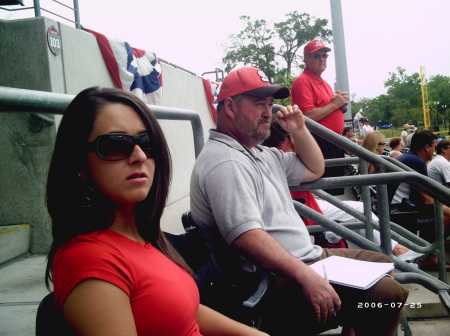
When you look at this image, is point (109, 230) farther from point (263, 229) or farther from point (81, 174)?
point (263, 229)

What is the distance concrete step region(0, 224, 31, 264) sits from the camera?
3441mm

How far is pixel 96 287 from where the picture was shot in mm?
930

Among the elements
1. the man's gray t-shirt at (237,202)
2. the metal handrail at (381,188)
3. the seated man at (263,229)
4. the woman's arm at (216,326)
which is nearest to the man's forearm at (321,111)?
the metal handrail at (381,188)

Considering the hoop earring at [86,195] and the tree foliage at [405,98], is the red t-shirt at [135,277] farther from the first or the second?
the tree foliage at [405,98]

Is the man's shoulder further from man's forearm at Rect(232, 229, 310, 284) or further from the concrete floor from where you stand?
man's forearm at Rect(232, 229, 310, 284)

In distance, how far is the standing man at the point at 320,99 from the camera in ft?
12.0

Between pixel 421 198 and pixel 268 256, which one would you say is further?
pixel 421 198

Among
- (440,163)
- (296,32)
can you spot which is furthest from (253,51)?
(440,163)

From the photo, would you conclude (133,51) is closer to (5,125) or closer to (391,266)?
(5,125)

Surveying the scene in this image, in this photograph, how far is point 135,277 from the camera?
1045mm

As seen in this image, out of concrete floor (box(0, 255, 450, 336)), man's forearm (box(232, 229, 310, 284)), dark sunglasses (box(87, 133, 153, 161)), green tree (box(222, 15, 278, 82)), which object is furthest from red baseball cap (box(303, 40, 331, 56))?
green tree (box(222, 15, 278, 82))

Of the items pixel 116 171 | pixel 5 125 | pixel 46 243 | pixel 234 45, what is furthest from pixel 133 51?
pixel 234 45

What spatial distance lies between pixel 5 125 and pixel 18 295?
167 cm

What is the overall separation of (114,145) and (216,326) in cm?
71
